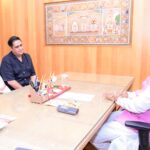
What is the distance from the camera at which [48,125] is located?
1.20 m

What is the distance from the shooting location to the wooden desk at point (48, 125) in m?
1.00

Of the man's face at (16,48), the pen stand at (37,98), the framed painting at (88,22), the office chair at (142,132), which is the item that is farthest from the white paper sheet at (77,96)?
the framed painting at (88,22)

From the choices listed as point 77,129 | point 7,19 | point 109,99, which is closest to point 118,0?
point 109,99

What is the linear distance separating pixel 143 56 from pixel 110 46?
47cm

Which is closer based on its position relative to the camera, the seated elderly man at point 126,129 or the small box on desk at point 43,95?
the seated elderly man at point 126,129

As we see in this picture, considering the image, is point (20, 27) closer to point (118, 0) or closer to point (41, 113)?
A: point (118, 0)

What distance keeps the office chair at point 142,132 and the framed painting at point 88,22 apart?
5.93ft

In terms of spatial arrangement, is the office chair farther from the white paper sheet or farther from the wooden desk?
the white paper sheet

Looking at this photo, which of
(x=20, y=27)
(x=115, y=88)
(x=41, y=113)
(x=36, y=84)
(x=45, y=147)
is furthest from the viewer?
(x=20, y=27)

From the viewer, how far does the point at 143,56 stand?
2.83m

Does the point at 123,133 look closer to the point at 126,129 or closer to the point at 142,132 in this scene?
the point at 126,129

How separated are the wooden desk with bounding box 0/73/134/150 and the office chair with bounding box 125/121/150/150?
0.19m

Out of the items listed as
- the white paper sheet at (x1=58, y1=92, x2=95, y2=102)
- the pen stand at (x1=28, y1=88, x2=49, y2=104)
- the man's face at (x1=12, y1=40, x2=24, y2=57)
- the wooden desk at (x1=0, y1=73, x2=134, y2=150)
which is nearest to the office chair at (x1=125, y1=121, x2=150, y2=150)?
the wooden desk at (x1=0, y1=73, x2=134, y2=150)

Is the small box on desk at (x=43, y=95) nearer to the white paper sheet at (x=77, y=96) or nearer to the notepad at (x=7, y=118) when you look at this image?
the white paper sheet at (x=77, y=96)
